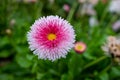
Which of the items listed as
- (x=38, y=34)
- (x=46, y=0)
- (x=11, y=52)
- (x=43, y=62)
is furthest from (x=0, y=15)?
(x=38, y=34)

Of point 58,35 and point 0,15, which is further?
point 0,15

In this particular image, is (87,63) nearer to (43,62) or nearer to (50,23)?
(43,62)

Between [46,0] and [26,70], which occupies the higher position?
[46,0]

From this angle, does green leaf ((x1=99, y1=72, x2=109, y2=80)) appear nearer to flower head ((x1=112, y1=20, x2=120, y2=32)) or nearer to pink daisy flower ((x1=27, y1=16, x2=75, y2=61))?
pink daisy flower ((x1=27, y1=16, x2=75, y2=61))

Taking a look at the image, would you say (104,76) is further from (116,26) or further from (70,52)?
(116,26)

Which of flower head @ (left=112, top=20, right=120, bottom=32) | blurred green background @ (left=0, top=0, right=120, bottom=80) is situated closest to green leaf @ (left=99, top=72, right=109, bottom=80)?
blurred green background @ (left=0, top=0, right=120, bottom=80)

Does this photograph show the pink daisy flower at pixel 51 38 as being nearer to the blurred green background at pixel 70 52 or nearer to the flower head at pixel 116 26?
the blurred green background at pixel 70 52

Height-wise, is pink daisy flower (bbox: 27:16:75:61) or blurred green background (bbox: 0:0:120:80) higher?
blurred green background (bbox: 0:0:120:80)
